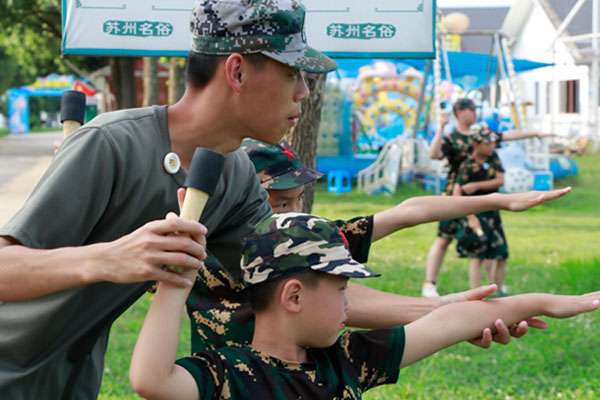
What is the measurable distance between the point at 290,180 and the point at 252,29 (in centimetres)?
101

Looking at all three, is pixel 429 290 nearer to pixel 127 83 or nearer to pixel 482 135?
pixel 482 135

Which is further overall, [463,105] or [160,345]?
[463,105]

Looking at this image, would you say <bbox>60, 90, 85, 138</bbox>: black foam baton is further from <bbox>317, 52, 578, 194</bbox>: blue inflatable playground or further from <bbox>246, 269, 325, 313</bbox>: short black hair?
<bbox>317, 52, 578, 194</bbox>: blue inflatable playground

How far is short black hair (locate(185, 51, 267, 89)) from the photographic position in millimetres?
2254

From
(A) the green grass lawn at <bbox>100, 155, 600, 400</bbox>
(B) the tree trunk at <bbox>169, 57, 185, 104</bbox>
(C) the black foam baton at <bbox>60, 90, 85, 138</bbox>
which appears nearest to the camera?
(C) the black foam baton at <bbox>60, 90, 85, 138</bbox>

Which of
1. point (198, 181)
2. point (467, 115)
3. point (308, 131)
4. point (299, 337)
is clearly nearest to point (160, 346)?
point (198, 181)

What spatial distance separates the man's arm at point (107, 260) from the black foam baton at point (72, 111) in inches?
32.8

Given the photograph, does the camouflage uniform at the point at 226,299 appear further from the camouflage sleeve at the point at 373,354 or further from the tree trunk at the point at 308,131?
the tree trunk at the point at 308,131

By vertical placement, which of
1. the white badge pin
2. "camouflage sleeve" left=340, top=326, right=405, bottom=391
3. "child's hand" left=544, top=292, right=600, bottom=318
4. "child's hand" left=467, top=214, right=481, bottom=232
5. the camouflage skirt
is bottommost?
the camouflage skirt

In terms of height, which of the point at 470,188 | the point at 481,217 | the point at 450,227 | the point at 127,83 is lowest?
the point at 450,227

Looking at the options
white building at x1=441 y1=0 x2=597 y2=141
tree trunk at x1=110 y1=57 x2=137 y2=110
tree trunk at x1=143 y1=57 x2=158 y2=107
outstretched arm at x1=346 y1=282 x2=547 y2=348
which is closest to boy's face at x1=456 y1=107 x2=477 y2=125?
outstretched arm at x1=346 y1=282 x2=547 y2=348

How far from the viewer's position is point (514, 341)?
6086 mm

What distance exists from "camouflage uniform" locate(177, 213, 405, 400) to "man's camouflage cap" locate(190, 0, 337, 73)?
1.49 ft

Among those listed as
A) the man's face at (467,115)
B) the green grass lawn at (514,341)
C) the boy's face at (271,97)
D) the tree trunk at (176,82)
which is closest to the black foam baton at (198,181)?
the boy's face at (271,97)
